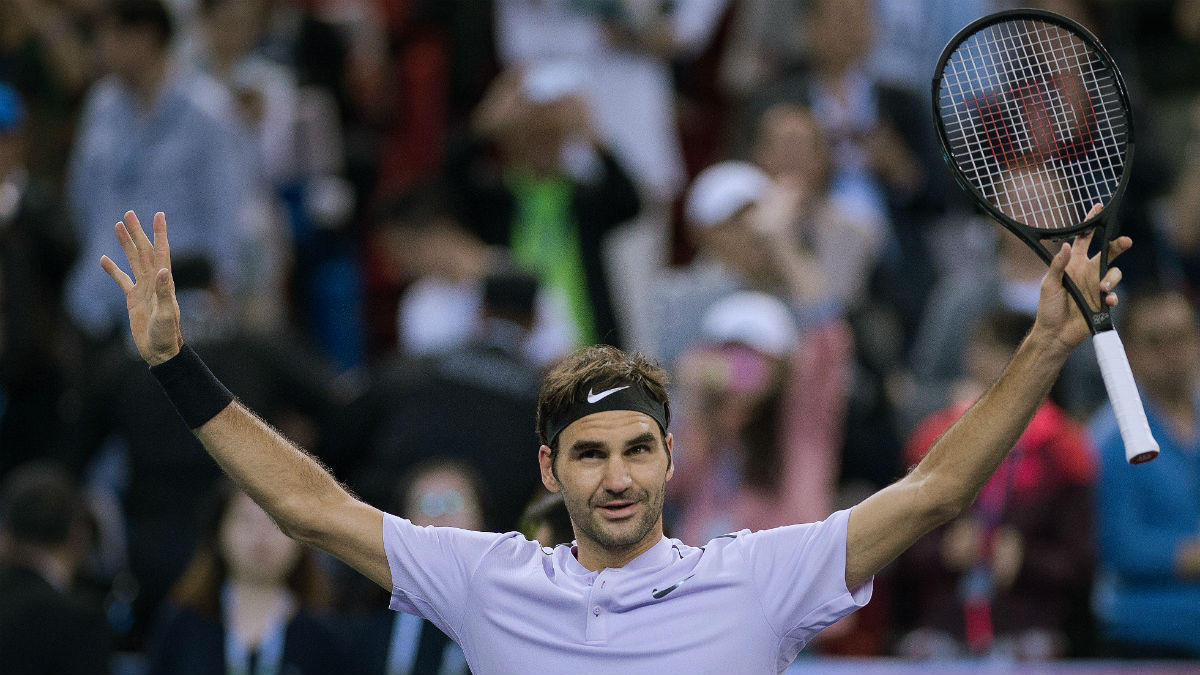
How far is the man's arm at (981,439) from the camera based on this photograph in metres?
3.97

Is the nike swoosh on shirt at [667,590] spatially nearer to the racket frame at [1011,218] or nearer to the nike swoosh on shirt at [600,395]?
the nike swoosh on shirt at [600,395]

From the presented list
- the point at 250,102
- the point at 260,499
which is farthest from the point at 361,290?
the point at 260,499

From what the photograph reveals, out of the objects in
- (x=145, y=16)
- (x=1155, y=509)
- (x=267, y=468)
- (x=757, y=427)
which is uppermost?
(x=145, y=16)

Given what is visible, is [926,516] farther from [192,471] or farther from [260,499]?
[192,471]

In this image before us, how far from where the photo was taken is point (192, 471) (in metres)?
7.77

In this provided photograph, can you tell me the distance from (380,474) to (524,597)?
3.23 m

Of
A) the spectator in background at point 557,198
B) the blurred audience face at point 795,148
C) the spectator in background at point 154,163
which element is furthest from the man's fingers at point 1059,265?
the spectator in background at point 154,163

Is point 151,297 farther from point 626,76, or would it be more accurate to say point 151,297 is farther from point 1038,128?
point 626,76

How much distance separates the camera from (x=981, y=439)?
398 cm

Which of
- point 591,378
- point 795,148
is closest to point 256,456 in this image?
point 591,378

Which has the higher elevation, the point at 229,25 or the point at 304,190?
the point at 229,25

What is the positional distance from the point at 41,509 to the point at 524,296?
215 cm

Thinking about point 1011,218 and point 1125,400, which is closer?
point 1125,400

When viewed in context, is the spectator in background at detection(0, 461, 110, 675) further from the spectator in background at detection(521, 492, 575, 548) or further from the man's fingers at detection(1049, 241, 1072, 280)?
the man's fingers at detection(1049, 241, 1072, 280)
